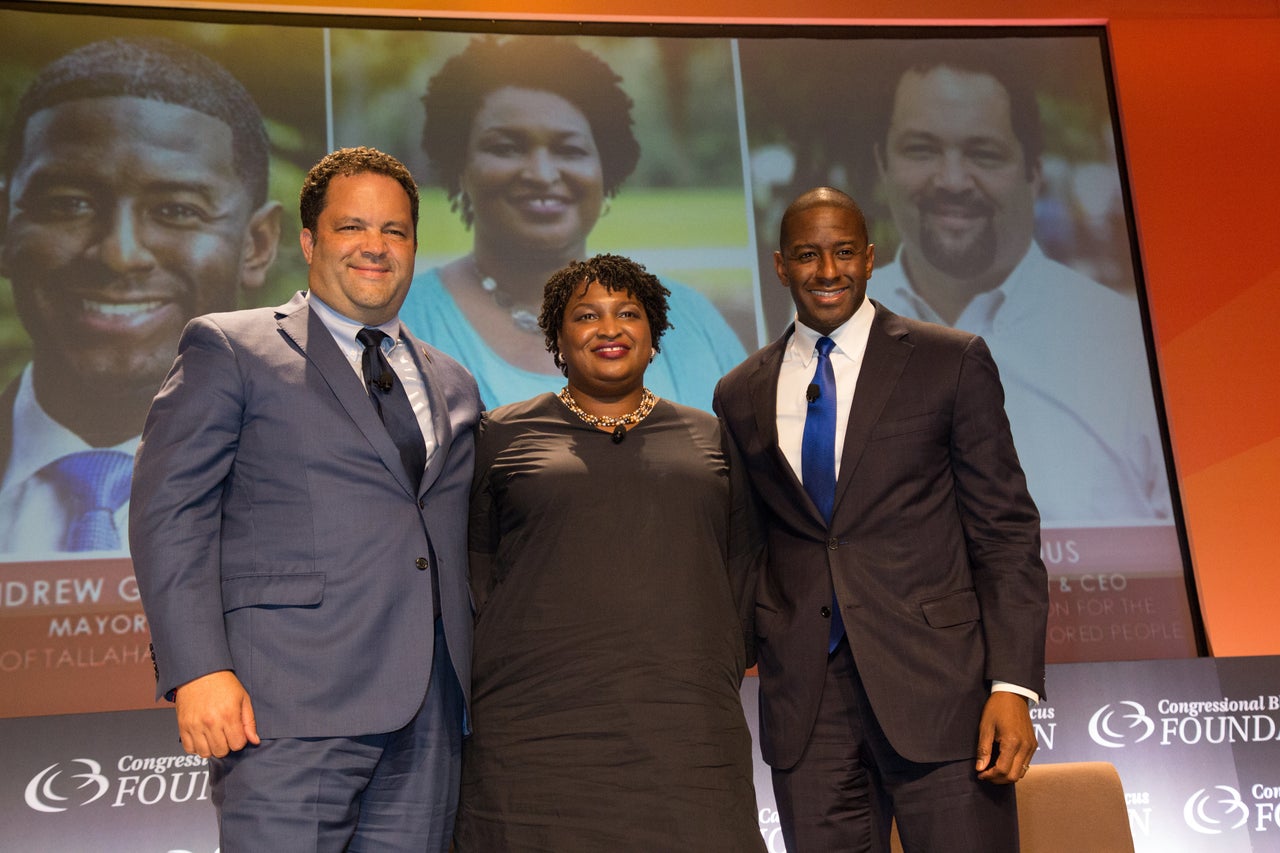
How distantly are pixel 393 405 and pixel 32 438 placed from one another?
2.44 meters

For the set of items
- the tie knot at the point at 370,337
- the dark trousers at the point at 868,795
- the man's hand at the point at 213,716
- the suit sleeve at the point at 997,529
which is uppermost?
the tie knot at the point at 370,337

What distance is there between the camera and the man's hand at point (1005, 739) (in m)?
2.20

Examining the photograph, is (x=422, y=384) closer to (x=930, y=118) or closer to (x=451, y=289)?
(x=451, y=289)

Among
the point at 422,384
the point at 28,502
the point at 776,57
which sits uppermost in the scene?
the point at 776,57

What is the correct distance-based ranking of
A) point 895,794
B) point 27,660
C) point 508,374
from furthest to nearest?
point 508,374, point 27,660, point 895,794

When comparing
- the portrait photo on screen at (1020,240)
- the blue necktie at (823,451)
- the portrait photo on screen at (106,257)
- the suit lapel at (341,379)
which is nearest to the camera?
the suit lapel at (341,379)

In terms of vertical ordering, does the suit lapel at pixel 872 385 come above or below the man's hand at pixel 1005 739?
above

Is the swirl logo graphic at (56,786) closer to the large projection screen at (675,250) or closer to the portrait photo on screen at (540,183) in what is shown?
the large projection screen at (675,250)

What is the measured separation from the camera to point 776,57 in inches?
186

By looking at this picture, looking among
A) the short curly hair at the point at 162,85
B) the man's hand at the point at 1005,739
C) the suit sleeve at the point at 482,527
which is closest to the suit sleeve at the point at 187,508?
the suit sleeve at the point at 482,527

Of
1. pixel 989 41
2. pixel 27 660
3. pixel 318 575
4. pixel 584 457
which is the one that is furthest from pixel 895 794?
pixel 989 41

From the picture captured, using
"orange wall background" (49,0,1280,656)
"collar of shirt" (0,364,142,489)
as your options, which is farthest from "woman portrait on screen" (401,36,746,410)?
"collar of shirt" (0,364,142,489)

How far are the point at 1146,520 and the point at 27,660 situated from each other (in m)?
4.21

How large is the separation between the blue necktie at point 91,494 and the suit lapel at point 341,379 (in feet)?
7.14
